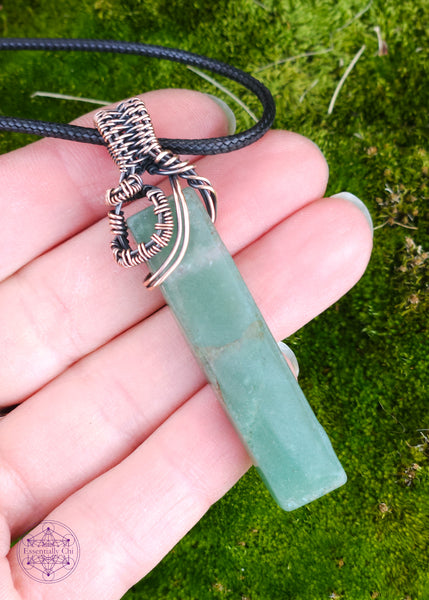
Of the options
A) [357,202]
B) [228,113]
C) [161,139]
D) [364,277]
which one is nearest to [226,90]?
[228,113]

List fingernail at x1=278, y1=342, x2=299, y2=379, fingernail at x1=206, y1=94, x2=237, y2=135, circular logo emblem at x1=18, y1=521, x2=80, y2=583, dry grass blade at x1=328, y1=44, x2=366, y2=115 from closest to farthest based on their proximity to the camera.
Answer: circular logo emblem at x1=18, y1=521, x2=80, y2=583 → fingernail at x1=278, y1=342, x2=299, y2=379 → fingernail at x1=206, y1=94, x2=237, y2=135 → dry grass blade at x1=328, y1=44, x2=366, y2=115

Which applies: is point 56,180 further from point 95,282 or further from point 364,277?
point 364,277

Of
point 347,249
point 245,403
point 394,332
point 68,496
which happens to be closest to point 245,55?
point 347,249

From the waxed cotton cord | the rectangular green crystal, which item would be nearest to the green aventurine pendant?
the rectangular green crystal

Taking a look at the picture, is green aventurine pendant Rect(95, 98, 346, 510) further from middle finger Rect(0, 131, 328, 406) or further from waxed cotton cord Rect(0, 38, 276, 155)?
middle finger Rect(0, 131, 328, 406)

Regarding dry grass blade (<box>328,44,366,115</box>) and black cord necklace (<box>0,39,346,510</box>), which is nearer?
black cord necklace (<box>0,39,346,510</box>)

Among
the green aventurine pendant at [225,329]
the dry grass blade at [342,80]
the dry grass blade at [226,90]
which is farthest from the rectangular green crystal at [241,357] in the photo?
the dry grass blade at [342,80]

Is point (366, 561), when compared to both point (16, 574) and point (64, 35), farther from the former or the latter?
point (64, 35)
